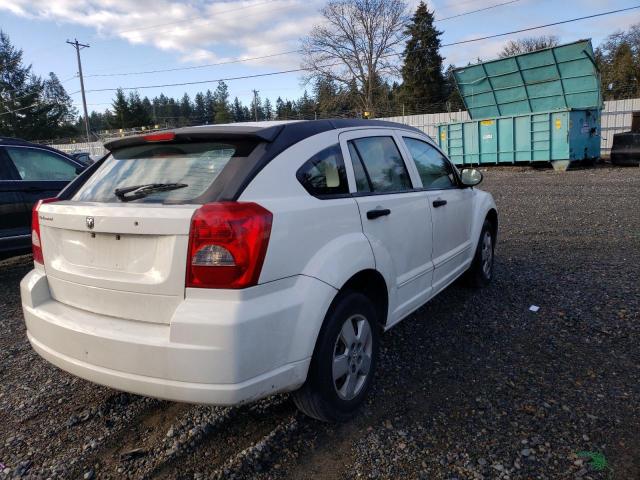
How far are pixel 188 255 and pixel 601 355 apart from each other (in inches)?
119

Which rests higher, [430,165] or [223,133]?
[223,133]

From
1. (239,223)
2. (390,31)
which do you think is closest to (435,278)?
(239,223)

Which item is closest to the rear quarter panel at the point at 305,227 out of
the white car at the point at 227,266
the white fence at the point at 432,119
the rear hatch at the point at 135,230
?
the white car at the point at 227,266

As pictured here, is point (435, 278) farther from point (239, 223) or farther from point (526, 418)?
point (239, 223)

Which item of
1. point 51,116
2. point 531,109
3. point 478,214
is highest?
point 51,116

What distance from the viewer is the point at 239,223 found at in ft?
6.97

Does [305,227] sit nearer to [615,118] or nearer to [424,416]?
[424,416]

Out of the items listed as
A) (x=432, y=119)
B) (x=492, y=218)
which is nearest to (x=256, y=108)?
(x=432, y=119)

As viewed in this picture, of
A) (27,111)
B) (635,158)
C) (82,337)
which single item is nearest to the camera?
(82,337)

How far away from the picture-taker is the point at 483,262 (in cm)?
495

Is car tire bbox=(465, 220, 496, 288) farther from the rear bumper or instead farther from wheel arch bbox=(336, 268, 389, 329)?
the rear bumper

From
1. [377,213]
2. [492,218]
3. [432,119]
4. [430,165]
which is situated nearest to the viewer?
[377,213]

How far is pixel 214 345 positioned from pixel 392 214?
1.51 meters

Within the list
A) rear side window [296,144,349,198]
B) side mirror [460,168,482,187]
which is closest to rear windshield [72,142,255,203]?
rear side window [296,144,349,198]
